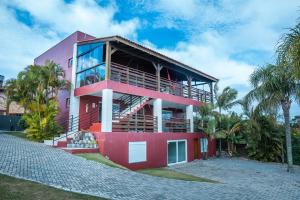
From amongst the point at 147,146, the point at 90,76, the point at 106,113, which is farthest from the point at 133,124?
the point at 90,76

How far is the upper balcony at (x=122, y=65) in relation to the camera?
16578 millimetres

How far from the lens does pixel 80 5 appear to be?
14.8 metres

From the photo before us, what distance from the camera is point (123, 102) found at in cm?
2080

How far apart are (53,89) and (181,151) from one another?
11.8 m

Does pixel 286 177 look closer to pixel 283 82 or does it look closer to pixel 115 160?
pixel 283 82

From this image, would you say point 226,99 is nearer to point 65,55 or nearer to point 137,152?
point 137,152

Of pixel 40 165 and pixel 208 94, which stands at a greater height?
pixel 208 94

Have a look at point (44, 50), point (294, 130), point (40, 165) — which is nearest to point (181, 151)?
point (294, 130)

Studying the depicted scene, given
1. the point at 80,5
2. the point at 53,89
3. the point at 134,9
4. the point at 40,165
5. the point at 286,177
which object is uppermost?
the point at 134,9

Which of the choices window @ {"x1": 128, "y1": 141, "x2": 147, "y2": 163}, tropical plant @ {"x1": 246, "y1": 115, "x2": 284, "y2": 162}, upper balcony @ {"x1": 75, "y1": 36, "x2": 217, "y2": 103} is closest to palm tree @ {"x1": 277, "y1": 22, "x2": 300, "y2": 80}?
upper balcony @ {"x1": 75, "y1": 36, "x2": 217, "y2": 103}

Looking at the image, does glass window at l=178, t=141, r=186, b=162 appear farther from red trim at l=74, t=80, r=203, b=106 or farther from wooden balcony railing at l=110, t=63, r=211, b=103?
wooden balcony railing at l=110, t=63, r=211, b=103

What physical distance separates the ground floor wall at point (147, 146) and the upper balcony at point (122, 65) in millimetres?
3911

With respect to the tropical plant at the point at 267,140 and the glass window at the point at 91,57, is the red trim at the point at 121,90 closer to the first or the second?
Answer: the glass window at the point at 91,57

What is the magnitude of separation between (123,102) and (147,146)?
5.36 meters
